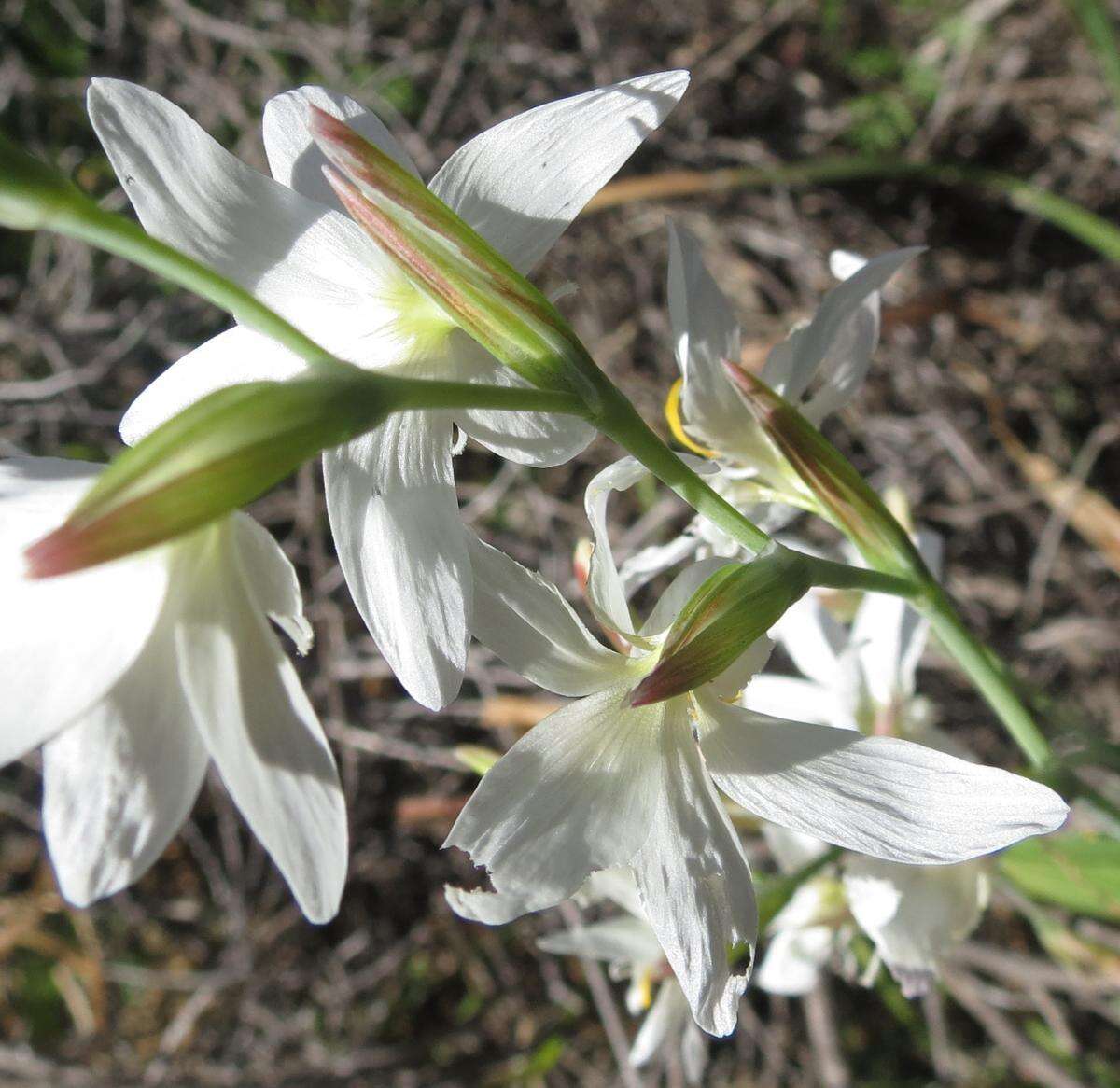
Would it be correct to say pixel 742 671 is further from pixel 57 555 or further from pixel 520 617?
pixel 57 555

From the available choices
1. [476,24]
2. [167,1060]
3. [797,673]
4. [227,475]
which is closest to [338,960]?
[167,1060]

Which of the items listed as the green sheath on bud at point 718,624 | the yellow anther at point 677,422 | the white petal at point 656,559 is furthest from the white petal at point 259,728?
the yellow anther at point 677,422

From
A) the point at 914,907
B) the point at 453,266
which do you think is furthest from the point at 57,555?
the point at 914,907

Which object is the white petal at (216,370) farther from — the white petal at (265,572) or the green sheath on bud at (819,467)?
the green sheath on bud at (819,467)

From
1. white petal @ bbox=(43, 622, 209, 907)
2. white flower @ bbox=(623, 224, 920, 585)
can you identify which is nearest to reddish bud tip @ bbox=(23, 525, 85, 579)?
white petal @ bbox=(43, 622, 209, 907)

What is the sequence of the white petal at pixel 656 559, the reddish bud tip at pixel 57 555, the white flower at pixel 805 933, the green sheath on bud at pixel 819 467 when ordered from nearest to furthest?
the reddish bud tip at pixel 57 555 → the green sheath on bud at pixel 819 467 → the white petal at pixel 656 559 → the white flower at pixel 805 933

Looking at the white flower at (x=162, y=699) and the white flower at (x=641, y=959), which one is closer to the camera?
the white flower at (x=162, y=699)

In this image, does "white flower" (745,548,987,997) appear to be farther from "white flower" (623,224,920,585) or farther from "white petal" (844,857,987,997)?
"white flower" (623,224,920,585)
